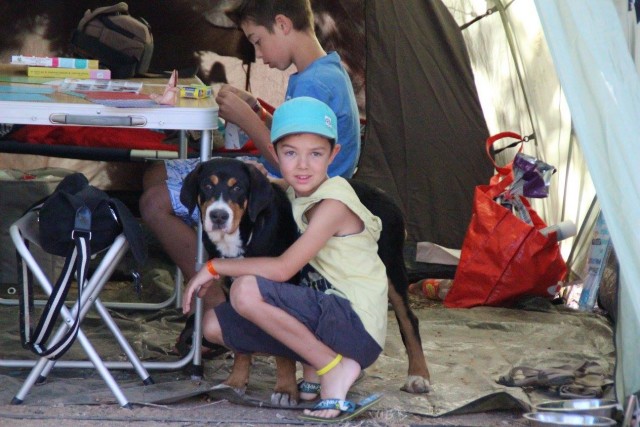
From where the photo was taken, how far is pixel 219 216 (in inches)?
134

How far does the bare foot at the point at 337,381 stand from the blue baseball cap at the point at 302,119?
749mm

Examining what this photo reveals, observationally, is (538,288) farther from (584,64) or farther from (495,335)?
(584,64)

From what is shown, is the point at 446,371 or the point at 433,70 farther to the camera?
the point at 433,70

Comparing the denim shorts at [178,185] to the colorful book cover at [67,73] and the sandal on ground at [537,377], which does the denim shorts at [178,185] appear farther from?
the sandal on ground at [537,377]

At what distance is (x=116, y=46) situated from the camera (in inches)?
194

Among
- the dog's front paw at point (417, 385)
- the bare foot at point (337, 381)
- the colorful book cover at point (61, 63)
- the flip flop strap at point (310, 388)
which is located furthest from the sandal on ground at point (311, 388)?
the colorful book cover at point (61, 63)

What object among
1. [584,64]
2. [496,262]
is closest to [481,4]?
[496,262]

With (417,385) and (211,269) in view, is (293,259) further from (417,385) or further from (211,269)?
(417,385)

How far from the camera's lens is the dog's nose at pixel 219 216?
11.1 ft

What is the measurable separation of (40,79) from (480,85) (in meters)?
2.65

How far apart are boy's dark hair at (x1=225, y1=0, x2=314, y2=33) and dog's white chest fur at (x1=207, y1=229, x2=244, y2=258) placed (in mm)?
950

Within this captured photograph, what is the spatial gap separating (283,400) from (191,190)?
0.76m

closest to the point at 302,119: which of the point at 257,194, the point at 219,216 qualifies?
the point at 257,194

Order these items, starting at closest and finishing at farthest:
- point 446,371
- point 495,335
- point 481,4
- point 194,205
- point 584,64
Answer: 1. point 584,64
2. point 194,205
3. point 446,371
4. point 495,335
5. point 481,4
